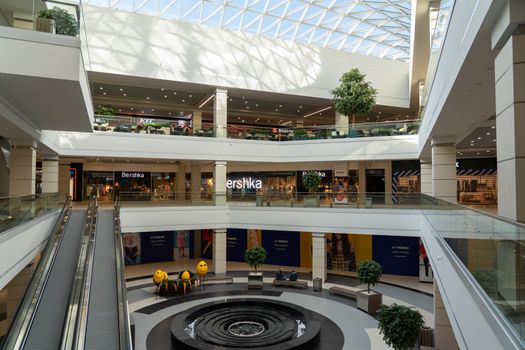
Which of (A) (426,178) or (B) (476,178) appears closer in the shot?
(A) (426,178)

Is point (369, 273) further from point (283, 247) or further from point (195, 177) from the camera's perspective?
point (195, 177)

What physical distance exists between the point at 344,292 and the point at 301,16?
20.1 meters

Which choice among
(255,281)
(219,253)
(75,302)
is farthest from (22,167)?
(219,253)

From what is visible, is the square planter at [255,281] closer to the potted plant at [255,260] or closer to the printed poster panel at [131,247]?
the potted plant at [255,260]

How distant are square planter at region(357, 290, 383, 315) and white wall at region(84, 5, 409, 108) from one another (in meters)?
15.2

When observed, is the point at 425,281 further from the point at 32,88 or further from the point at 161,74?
the point at 32,88

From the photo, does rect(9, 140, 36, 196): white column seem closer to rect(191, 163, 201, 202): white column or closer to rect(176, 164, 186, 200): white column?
rect(191, 163, 201, 202): white column

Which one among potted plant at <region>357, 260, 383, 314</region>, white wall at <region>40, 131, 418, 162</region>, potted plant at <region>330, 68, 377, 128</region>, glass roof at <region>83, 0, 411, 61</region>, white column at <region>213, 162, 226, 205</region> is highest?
glass roof at <region>83, 0, 411, 61</region>

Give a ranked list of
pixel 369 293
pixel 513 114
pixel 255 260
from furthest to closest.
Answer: pixel 255 260 → pixel 369 293 → pixel 513 114

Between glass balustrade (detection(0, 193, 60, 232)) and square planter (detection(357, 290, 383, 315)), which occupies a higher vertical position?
glass balustrade (detection(0, 193, 60, 232))

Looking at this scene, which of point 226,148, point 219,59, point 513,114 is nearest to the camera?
point 513,114

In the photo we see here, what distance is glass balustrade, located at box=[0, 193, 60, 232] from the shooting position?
9.70 meters

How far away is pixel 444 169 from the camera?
54.0 ft

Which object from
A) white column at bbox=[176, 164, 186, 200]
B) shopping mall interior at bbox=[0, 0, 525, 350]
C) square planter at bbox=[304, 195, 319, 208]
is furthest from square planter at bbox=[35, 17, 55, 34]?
white column at bbox=[176, 164, 186, 200]
